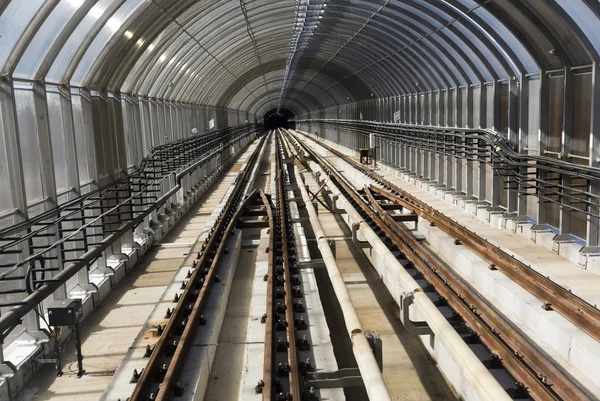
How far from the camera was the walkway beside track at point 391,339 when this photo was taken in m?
7.55

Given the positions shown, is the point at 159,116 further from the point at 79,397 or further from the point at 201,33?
the point at 79,397

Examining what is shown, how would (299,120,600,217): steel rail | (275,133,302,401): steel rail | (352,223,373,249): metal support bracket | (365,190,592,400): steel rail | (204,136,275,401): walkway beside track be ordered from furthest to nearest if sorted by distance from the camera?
(352,223,373,249): metal support bracket < (299,120,600,217): steel rail < (204,136,275,401): walkway beside track < (275,133,302,401): steel rail < (365,190,592,400): steel rail

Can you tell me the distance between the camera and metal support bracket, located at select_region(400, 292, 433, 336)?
8.34 m

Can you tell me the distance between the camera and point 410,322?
8391 millimetres

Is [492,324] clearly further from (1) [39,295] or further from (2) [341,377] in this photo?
(1) [39,295]

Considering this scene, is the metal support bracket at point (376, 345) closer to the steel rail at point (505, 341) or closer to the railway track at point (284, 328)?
the railway track at point (284, 328)

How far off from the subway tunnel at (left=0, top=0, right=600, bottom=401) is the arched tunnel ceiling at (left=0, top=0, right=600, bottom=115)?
0.18ft

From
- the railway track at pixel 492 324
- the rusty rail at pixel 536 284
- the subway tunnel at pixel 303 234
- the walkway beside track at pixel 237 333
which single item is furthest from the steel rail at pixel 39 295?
the rusty rail at pixel 536 284

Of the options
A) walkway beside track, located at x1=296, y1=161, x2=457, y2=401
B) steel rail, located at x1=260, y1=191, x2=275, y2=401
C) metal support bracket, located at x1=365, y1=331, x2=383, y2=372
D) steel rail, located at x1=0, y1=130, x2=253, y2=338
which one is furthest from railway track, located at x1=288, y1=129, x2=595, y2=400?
steel rail, located at x1=0, y1=130, x2=253, y2=338

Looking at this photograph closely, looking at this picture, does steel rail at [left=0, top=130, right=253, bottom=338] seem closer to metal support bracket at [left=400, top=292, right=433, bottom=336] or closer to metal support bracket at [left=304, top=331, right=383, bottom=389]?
metal support bracket at [left=304, top=331, right=383, bottom=389]

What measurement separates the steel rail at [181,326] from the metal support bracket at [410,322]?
9.01 feet

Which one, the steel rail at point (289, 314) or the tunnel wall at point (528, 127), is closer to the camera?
the steel rail at point (289, 314)

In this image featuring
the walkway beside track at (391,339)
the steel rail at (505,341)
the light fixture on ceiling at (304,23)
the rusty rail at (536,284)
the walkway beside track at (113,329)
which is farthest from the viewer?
the light fixture on ceiling at (304,23)

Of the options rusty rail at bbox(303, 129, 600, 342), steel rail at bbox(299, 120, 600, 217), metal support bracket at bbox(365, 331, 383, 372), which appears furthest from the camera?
steel rail at bbox(299, 120, 600, 217)
